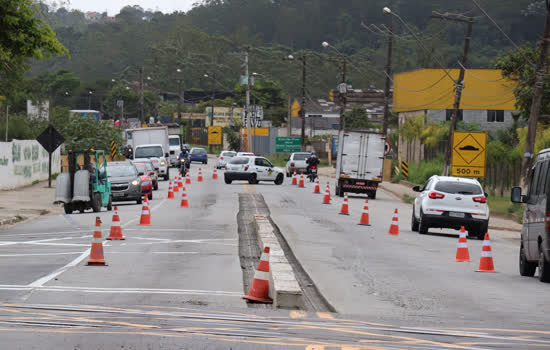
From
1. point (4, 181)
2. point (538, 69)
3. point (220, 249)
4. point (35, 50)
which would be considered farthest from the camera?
point (4, 181)

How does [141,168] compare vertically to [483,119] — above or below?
below

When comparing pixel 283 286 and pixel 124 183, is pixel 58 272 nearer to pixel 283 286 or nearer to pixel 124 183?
pixel 283 286

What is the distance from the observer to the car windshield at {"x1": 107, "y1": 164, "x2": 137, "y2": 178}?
108 feet

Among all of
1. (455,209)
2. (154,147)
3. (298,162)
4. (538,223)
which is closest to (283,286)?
(538,223)

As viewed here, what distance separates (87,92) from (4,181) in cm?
12468

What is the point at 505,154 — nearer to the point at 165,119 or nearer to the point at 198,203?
the point at 198,203

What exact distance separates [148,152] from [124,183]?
65.1 feet

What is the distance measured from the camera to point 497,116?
68.8 metres

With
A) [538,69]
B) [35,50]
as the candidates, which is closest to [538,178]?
[35,50]

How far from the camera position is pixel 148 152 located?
52.3 metres

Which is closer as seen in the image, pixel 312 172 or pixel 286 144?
pixel 312 172

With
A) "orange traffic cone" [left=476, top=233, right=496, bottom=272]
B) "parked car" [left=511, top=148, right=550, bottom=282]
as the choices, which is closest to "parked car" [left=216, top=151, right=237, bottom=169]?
"orange traffic cone" [left=476, top=233, right=496, bottom=272]

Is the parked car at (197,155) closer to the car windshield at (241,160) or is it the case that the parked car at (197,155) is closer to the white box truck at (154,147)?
the white box truck at (154,147)

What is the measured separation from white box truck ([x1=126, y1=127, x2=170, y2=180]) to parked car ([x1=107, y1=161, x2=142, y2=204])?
58.6 feet
